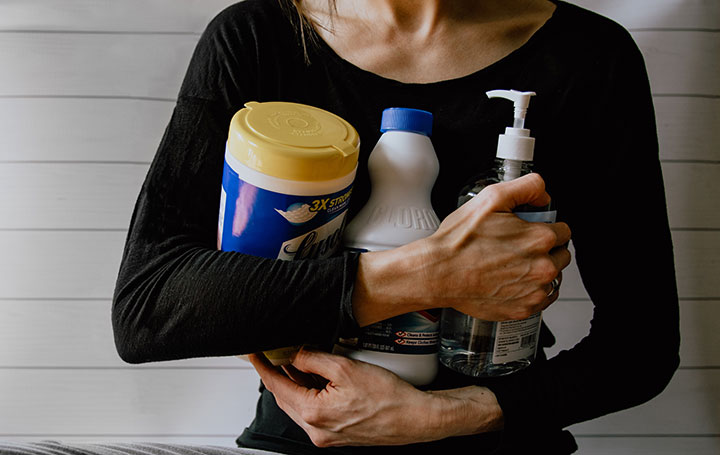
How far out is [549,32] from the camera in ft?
2.39

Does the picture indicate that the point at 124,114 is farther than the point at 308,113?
Yes

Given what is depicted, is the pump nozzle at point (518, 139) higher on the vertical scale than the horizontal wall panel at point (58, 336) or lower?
higher

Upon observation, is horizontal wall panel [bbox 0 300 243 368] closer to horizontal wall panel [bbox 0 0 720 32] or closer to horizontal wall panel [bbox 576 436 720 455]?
horizontal wall panel [bbox 0 0 720 32]

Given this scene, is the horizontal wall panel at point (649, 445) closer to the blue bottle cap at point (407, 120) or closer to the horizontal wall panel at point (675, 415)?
the horizontal wall panel at point (675, 415)

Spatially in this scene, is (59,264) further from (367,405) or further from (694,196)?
(694,196)

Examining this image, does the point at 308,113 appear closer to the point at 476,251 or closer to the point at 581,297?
the point at 476,251

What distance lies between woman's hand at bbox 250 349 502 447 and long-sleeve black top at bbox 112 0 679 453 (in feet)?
0.15

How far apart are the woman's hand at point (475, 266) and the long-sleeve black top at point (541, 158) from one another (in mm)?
121

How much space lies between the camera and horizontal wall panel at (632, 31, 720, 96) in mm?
979

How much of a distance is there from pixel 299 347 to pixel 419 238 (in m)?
0.18

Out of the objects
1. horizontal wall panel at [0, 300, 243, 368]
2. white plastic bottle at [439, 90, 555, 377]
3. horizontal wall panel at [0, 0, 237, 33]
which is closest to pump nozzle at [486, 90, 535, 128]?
white plastic bottle at [439, 90, 555, 377]

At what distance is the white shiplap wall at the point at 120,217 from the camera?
3.16 ft

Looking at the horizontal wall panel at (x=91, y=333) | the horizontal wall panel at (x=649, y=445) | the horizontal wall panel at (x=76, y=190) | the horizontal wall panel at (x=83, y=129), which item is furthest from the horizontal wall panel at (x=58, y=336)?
the horizontal wall panel at (x=649, y=445)

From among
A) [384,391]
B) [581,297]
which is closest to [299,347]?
[384,391]
